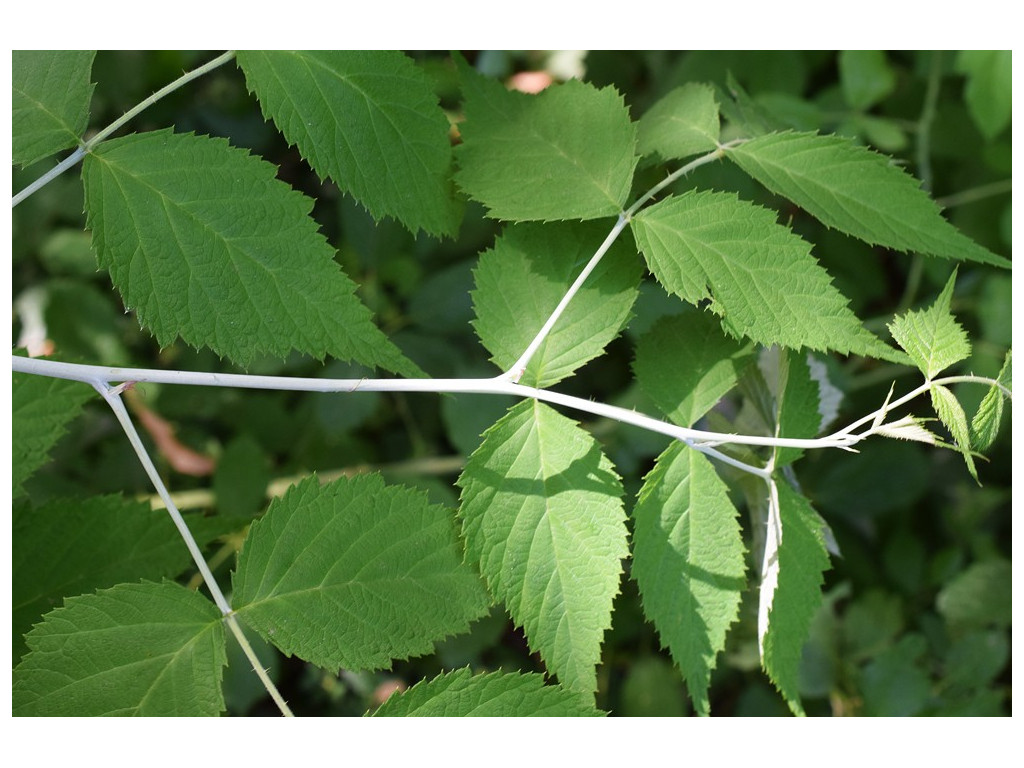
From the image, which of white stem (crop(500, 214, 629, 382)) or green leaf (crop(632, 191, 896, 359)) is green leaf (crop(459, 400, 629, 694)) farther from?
green leaf (crop(632, 191, 896, 359))

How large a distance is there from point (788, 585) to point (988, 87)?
40.9 inches

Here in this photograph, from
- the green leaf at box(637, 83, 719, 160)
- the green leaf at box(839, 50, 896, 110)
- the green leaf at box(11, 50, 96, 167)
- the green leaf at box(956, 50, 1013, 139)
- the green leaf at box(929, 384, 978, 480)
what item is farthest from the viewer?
the green leaf at box(839, 50, 896, 110)

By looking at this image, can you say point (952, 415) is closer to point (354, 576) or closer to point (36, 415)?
point (354, 576)

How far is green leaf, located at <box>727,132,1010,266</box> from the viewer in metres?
0.85

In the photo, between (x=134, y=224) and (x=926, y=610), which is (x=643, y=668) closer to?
(x=926, y=610)

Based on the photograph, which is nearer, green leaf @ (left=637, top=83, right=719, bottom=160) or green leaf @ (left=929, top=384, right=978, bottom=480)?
green leaf @ (left=929, top=384, right=978, bottom=480)

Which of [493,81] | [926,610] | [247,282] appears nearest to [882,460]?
[926,610]

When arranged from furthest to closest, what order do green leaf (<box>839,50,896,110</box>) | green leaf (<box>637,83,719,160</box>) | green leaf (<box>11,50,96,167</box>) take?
green leaf (<box>839,50,896,110</box>), green leaf (<box>637,83,719,160</box>), green leaf (<box>11,50,96,167</box>)

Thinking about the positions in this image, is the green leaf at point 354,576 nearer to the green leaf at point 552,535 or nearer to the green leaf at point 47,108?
the green leaf at point 552,535

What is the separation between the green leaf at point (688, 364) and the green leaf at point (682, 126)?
183 millimetres

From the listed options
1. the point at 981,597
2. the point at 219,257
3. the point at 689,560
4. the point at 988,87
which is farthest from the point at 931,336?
the point at 981,597

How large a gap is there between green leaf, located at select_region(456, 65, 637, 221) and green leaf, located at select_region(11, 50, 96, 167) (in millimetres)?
Result: 377

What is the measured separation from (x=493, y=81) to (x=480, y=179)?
0.13m

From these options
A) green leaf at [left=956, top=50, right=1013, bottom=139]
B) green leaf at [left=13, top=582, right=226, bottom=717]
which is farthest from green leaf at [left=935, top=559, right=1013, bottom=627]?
green leaf at [left=13, top=582, right=226, bottom=717]
